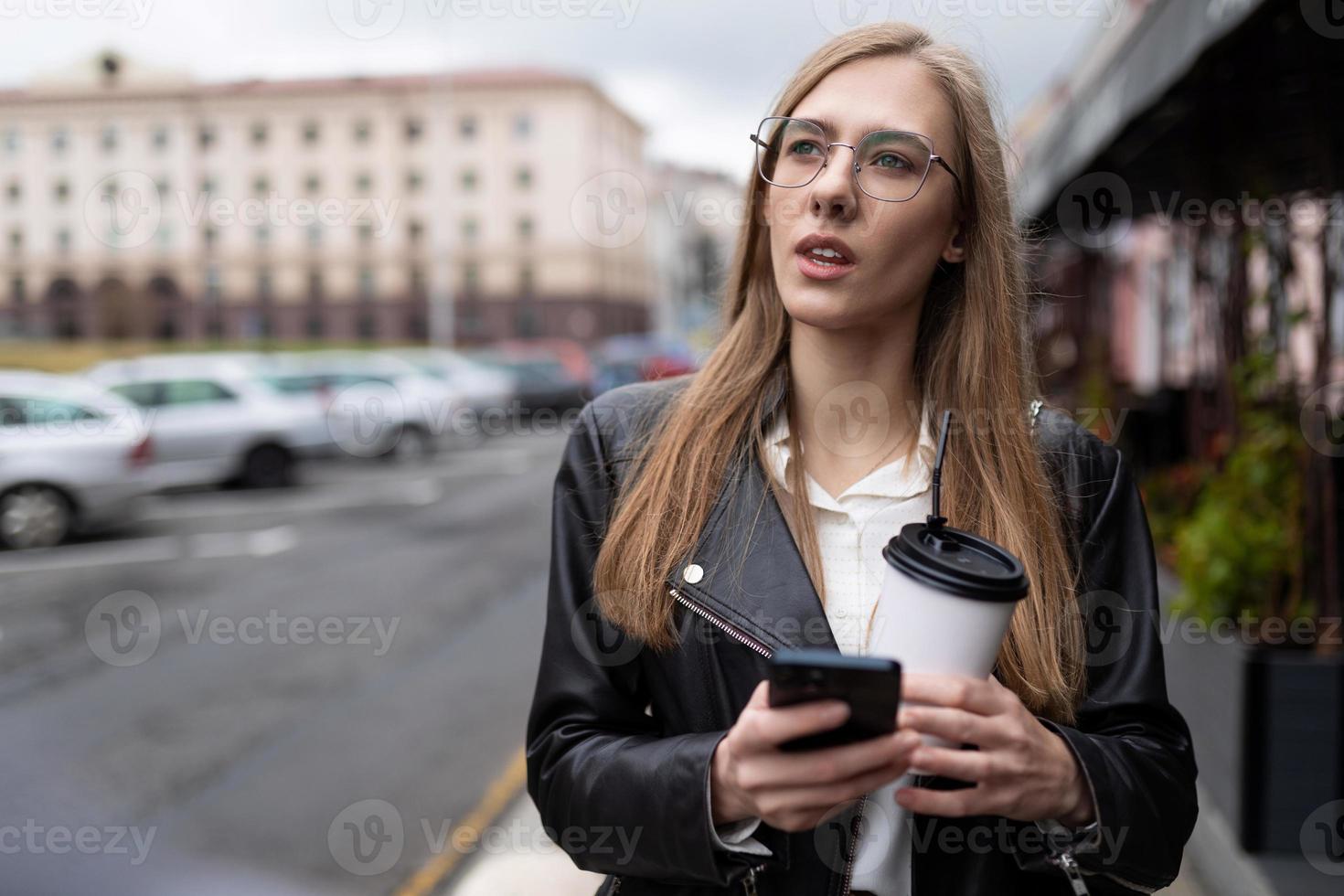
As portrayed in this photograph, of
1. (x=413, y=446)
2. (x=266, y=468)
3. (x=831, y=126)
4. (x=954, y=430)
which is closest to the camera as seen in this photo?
(x=831, y=126)

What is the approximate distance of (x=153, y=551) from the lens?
10.5m

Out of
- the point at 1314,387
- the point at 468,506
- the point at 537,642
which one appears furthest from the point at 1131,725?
the point at 468,506

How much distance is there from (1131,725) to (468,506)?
40.0 ft

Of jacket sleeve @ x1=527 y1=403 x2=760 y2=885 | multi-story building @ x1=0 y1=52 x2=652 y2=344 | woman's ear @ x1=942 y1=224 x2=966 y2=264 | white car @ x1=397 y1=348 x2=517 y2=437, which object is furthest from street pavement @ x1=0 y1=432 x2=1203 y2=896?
multi-story building @ x1=0 y1=52 x2=652 y2=344

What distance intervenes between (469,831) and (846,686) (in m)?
3.52

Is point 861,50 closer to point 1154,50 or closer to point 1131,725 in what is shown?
point 1131,725

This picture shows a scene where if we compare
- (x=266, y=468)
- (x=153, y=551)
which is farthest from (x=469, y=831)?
(x=266, y=468)

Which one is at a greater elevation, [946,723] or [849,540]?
[849,540]

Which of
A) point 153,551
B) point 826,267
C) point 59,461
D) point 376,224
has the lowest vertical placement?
point 153,551

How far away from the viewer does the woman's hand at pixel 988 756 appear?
1.17 m

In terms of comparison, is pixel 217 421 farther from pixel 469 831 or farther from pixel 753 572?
pixel 753 572

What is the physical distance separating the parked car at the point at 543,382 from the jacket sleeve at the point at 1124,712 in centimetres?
2409

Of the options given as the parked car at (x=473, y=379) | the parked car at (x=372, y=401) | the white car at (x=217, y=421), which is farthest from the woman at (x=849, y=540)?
the parked car at (x=473, y=379)

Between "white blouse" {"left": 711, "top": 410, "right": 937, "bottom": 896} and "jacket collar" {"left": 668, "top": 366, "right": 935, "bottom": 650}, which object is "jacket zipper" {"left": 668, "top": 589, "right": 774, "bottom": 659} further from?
"white blouse" {"left": 711, "top": 410, "right": 937, "bottom": 896}
